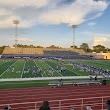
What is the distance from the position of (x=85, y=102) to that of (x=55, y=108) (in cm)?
243

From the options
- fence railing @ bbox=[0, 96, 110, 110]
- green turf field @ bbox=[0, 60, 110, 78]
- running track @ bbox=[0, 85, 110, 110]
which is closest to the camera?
fence railing @ bbox=[0, 96, 110, 110]

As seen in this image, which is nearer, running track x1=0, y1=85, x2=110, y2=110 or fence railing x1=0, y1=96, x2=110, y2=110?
fence railing x1=0, y1=96, x2=110, y2=110

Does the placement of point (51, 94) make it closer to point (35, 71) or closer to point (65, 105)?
point (65, 105)

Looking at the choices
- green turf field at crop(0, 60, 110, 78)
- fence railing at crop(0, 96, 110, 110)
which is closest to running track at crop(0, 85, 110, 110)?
fence railing at crop(0, 96, 110, 110)

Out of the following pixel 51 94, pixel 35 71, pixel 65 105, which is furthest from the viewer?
pixel 35 71

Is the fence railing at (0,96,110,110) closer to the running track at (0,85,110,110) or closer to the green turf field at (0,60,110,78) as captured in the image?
the running track at (0,85,110,110)

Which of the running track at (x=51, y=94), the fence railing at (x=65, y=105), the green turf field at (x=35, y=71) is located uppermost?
the green turf field at (x=35, y=71)

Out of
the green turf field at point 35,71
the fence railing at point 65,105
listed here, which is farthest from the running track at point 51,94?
the green turf field at point 35,71

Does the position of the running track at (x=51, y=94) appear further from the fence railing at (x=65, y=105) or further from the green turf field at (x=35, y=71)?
the green turf field at (x=35, y=71)

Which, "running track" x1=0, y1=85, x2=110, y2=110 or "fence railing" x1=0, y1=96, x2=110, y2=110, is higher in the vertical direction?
"running track" x1=0, y1=85, x2=110, y2=110

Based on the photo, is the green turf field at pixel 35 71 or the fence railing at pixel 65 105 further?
the green turf field at pixel 35 71

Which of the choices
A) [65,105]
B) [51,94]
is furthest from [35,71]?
[65,105]

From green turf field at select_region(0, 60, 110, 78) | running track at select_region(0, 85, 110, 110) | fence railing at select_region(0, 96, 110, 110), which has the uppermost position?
green turf field at select_region(0, 60, 110, 78)

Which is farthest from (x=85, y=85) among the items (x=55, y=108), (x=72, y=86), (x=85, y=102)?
(x=55, y=108)
